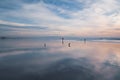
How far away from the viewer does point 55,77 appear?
43.3 feet

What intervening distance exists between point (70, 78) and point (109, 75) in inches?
149

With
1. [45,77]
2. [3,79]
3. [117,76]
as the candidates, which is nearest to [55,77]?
[45,77]

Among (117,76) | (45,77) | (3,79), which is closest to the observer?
(3,79)

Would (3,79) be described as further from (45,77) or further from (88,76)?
(88,76)

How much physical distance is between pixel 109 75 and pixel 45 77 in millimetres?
5880

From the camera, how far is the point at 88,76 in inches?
539

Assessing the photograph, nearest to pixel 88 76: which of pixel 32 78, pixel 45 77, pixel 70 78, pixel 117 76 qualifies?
pixel 70 78

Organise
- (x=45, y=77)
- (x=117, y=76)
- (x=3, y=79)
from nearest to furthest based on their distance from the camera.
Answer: (x=3, y=79) → (x=45, y=77) → (x=117, y=76)

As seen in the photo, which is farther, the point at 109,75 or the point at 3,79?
the point at 109,75

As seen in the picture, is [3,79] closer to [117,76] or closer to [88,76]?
[88,76]

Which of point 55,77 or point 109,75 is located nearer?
point 55,77

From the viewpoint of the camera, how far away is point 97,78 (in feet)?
43.0

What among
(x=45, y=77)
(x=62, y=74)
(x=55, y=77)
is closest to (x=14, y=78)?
(x=45, y=77)

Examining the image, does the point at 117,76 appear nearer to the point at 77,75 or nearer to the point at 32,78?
the point at 77,75
